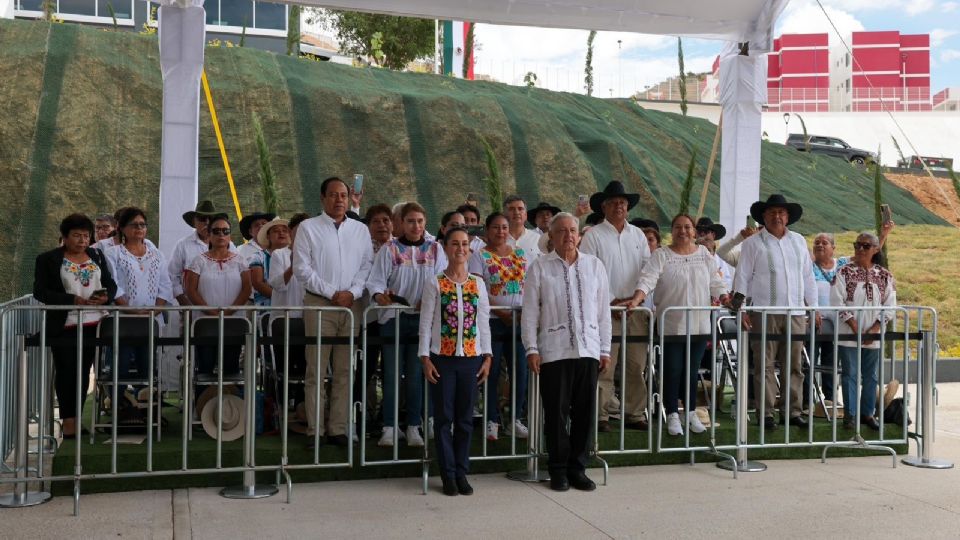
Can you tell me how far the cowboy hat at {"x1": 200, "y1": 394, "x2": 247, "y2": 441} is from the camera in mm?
6059

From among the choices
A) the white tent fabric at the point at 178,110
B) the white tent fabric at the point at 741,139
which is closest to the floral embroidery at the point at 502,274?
the white tent fabric at the point at 178,110

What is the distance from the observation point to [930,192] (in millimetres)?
29281

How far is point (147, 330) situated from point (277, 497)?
1618 millimetres

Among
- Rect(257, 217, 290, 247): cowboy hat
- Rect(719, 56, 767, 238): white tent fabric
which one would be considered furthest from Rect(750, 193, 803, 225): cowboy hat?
Rect(257, 217, 290, 247): cowboy hat

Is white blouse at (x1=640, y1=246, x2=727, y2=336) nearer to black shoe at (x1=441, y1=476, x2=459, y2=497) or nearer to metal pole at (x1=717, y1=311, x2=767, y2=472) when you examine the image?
metal pole at (x1=717, y1=311, x2=767, y2=472)

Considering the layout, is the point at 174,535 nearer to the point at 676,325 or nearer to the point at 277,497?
the point at 277,497

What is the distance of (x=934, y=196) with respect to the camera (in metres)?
29.0

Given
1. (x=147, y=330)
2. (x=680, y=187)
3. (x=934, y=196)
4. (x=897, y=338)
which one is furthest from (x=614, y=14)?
(x=934, y=196)

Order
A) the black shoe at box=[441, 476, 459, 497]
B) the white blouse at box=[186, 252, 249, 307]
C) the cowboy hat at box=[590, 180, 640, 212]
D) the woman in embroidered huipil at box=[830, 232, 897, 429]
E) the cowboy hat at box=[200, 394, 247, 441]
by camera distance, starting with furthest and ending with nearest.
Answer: the woman in embroidered huipil at box=[830, 232, 897, 429]
the white blouse at box=[186, 252, 249, 307]
the cowboy hat at box=[590, 180, 640, 212]
the cowboy hat at box=[200, 394, 247, 441]
the black shoe at box=[441, 476, 459, 497]

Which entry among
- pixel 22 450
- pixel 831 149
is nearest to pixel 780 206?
pixel 22 450

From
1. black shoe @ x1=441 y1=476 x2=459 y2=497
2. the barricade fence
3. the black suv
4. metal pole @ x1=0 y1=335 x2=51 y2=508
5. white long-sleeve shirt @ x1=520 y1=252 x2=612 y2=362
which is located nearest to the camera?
metal pole @ x1=0 y1=335 x2=51 y2=508

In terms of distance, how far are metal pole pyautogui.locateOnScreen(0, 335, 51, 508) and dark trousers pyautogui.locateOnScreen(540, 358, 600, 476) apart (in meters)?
2.75

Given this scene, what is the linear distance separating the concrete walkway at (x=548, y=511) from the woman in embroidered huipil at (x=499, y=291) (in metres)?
0.58

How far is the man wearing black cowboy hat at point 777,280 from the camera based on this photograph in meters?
7.13
